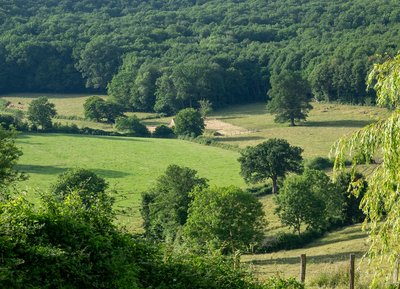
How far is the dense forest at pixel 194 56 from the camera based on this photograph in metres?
125

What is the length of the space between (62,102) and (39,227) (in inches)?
4873

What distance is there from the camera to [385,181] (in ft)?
38.4

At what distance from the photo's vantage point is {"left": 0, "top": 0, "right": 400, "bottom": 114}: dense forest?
4921 inches

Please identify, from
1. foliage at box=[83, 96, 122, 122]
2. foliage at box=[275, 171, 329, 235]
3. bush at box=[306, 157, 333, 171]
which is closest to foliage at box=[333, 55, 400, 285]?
foliage at box=[275, 171, 329, 235]

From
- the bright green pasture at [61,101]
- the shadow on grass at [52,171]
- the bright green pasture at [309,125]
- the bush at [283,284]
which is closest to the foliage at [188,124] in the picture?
the bright green pasture at [309,125]

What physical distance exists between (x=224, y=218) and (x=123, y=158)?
41.4 m

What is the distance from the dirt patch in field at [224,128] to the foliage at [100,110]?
51.0 ft

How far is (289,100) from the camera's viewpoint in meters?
102

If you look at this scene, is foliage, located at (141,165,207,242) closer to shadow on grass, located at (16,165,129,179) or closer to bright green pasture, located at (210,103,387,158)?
shadow on grass, located at (16,165,129,179)

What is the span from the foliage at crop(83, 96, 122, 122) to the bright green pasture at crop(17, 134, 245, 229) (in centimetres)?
1327

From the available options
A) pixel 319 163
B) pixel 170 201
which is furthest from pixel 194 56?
pixel 170 201

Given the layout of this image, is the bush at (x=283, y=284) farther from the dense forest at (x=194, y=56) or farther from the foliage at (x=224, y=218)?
the dense forest at (x=194, y=56)

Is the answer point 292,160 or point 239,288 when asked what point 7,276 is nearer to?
point 239,288

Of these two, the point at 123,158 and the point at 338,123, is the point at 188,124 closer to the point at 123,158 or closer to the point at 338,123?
the point at 123,158
